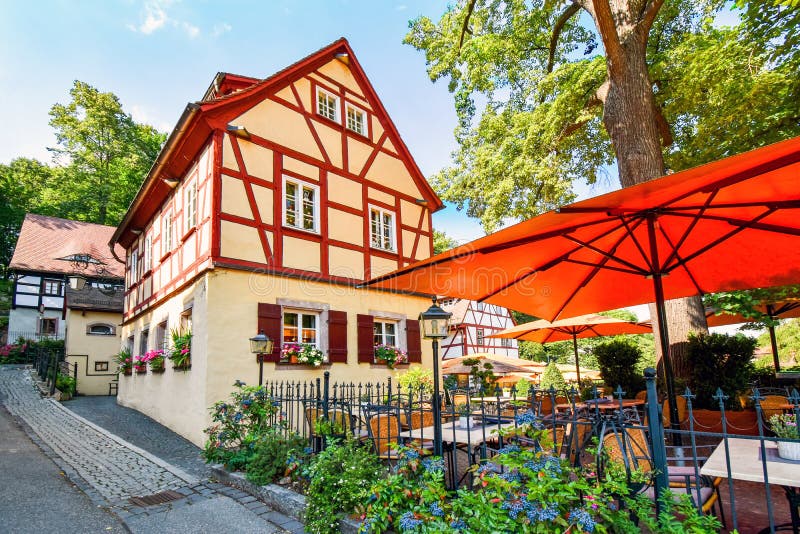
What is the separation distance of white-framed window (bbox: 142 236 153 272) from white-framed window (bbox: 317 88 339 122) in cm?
590

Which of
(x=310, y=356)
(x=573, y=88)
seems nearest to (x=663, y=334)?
(x=310, y=356)

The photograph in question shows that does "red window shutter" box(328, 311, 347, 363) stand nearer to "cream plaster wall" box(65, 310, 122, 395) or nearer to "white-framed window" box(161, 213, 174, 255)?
"white-framed window" box(161, 213, 174, 255)

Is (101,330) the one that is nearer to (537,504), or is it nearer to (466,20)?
(466,20)

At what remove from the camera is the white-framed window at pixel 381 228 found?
11.1 metres

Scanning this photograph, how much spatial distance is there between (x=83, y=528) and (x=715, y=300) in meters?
10.2

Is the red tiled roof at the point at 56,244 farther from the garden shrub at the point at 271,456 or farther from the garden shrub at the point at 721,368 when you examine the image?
the garden shrub at the point at 721,368

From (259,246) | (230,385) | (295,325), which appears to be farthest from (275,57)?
(230,385)

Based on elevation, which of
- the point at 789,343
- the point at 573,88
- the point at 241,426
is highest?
the point at 573,88

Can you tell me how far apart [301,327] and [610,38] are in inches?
300

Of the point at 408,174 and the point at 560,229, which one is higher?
the point at 408,174

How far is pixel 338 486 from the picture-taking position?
3.76 metres

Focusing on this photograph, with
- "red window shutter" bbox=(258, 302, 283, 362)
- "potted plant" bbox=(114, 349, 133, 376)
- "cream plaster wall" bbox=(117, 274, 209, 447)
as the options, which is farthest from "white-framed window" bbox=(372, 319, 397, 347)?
"potted plant" bbox=(114, 349, 133, 376)

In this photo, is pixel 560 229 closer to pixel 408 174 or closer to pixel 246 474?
pixel 246 474

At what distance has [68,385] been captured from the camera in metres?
13.4
